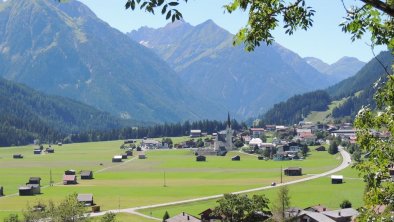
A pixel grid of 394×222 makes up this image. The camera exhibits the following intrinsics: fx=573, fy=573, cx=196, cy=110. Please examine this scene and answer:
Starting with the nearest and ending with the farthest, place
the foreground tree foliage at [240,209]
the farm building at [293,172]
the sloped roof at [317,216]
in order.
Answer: the foreground tree foliage at [240,209]
the sloped roof at [317,216]
the farm building at [293,172]

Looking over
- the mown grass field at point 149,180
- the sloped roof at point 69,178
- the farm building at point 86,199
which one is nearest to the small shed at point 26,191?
the mown grass field at point 149,180

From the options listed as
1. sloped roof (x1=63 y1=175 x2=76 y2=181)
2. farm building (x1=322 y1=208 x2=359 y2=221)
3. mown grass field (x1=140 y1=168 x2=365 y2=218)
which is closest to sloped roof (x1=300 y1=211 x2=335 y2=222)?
farm building (x1=322 y1=208 x2=359 y2=221)

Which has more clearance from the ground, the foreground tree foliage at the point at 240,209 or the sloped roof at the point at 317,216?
the foreground tree foliage at the point at 240,209

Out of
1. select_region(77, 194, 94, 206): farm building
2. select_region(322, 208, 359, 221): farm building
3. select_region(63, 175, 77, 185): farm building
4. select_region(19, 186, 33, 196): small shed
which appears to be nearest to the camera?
select_region(322, 208, 359, 221): farm building

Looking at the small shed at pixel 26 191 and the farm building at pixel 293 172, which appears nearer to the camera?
the small shed at pixel 26 191

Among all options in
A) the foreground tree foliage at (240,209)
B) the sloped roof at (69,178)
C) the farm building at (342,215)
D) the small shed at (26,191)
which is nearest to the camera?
the foreground tree foliage at (240,209)

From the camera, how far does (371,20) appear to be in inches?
597

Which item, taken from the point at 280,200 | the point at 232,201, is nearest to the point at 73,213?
the point at 232,201

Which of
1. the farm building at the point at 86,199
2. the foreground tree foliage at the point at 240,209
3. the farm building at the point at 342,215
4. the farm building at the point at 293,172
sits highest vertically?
the farm building at the point at 293,172

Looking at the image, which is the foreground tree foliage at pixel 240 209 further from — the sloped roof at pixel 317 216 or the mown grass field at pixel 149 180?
the mown grass field at pixel 149 180

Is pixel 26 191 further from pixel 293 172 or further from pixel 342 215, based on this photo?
pixel 342 215

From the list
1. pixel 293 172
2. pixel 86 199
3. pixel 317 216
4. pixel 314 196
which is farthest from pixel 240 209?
pixel 293 172

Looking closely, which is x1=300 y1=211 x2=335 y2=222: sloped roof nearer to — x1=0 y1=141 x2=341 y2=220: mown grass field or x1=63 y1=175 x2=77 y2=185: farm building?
x1=0 y1=141 x2=341 y2=220: mown grass field

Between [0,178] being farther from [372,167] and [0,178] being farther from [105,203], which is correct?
[372,167]
